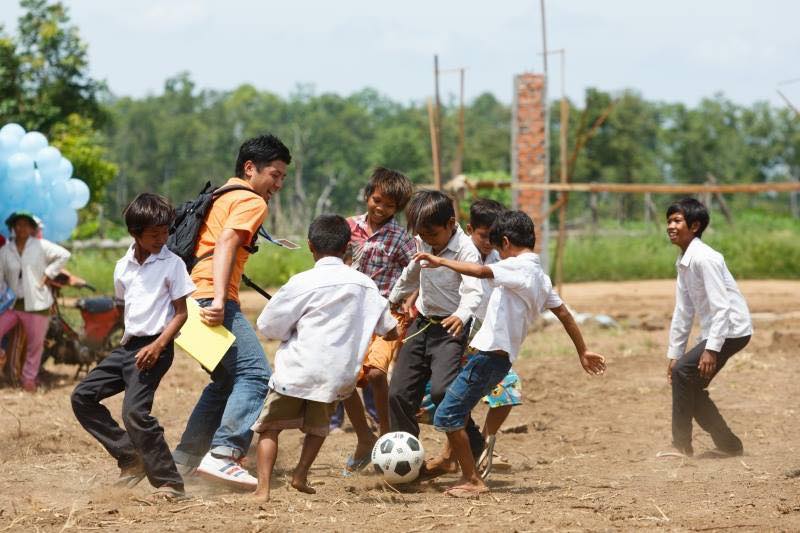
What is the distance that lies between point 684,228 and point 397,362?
2.14 m

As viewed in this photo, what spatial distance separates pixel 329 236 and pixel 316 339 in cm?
55

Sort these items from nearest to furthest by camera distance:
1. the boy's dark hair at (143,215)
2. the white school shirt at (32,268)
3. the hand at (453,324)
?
1. the boy's dark hair at (143,215)
2. the hand at (453,324)
3. the white school shirt at (32,268)

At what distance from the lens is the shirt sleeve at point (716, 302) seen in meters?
6.77

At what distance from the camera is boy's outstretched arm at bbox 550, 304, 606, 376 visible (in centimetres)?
566

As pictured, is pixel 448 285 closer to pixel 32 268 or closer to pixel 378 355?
pixel 378 355

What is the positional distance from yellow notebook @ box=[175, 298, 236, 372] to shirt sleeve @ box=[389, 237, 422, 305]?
1.36m

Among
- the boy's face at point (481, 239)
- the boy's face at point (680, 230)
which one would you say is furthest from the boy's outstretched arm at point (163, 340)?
the boy's face at point (680, 230)

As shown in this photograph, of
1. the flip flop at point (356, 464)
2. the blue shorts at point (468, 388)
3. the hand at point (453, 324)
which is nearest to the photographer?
the blue shorts at point (468, 388)

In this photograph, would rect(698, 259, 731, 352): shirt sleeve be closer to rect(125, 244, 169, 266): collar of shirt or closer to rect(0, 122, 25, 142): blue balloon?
rect(125, 244, 169, 266): collar of shirt

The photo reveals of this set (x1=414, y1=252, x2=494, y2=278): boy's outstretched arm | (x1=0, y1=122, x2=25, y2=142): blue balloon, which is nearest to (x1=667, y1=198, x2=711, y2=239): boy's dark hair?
(x1=414, y1=252, x2=494, y2=278): boy's outstretched arm

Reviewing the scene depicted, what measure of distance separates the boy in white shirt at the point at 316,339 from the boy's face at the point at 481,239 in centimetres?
104

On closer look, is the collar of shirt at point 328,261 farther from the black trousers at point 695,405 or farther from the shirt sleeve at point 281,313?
the black trousers at point 695,405

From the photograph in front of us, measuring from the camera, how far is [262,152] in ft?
18.6

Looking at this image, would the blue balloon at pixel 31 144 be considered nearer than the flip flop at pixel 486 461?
No
